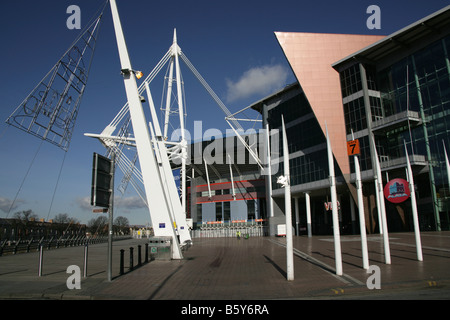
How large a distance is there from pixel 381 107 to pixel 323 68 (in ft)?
29.8

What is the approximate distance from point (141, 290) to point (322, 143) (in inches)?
1583

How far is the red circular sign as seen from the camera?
3155 cm

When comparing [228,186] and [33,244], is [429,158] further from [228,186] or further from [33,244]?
[33,244]

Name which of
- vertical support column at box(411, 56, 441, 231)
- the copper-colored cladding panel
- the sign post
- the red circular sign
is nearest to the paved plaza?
the sign post

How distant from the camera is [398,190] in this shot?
31953 mm

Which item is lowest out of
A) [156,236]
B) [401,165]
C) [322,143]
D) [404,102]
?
[156,236]

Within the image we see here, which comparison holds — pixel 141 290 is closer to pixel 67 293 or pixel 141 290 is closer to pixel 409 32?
pixel 67 293

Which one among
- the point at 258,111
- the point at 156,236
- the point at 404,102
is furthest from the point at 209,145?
the point at 156,236

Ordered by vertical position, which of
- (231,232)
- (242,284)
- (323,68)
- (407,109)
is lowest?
(231,232)

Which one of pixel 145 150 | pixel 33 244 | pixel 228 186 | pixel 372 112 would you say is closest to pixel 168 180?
pixel 145 150

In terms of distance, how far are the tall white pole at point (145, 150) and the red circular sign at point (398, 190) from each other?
24.9 meters

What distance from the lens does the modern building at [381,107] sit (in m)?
35.1

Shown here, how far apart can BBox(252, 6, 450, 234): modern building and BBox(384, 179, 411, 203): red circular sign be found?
4631 mm

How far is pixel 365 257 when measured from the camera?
446 inches
